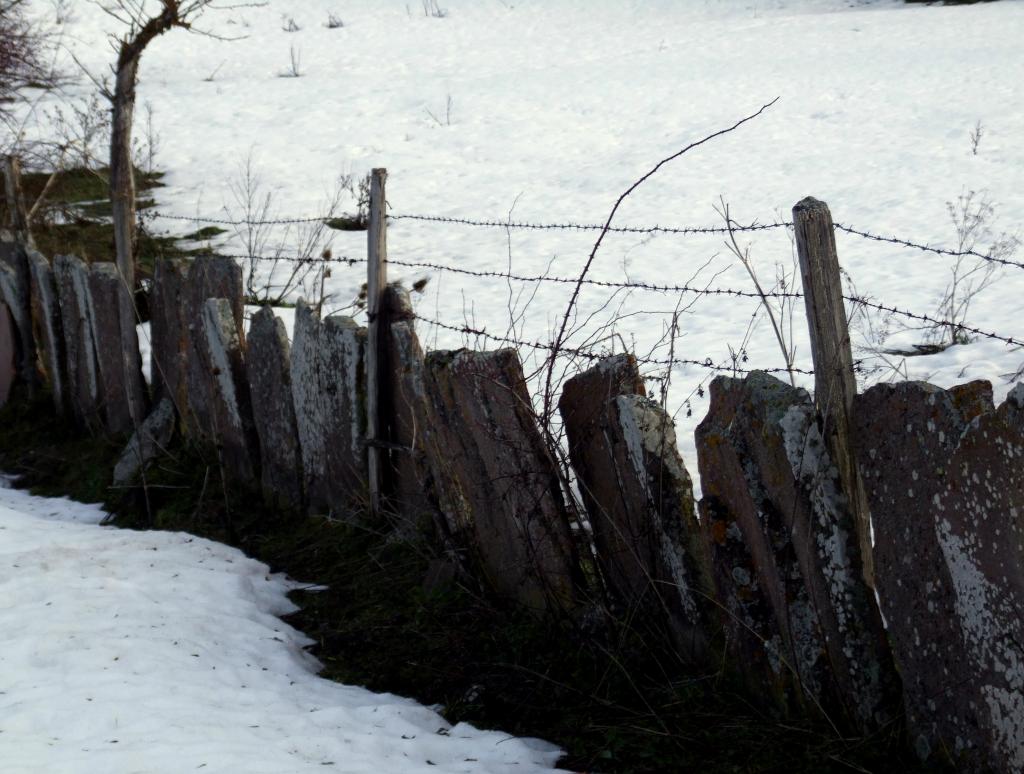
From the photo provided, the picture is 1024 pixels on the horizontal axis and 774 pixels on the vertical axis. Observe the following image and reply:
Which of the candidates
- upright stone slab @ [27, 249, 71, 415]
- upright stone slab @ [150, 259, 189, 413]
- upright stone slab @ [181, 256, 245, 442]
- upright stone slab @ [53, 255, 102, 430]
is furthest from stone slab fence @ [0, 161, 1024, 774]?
upright stone slab @ [27, 249, 71, 415]

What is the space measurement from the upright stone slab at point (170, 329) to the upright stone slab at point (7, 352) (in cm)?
191

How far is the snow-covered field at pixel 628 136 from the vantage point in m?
7.82

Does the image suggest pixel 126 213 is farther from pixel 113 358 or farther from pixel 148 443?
pixel 148 443

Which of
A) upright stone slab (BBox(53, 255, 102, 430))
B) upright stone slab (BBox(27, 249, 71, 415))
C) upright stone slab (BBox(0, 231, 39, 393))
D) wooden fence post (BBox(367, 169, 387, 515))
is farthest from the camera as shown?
upright stone slab (BBox(0, 231, 39, 393))

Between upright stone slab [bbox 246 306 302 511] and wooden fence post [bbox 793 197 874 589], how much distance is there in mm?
2833

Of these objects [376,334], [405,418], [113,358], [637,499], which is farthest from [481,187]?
[637,499]

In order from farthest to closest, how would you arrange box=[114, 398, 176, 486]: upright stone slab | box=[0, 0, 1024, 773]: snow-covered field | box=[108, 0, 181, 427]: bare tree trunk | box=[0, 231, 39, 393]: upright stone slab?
box=[0, 231, 39, 393]: upright stone slab → box=[108, 0, 181, 427]: bare tree trunk → box=[114, 398, 176, 486]: upright stone slab → box=[0, 0, 1024, 773]: snow-covered field

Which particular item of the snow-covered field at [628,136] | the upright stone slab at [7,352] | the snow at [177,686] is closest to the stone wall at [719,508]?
the snow at [177,686]

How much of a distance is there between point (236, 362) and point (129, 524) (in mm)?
1041

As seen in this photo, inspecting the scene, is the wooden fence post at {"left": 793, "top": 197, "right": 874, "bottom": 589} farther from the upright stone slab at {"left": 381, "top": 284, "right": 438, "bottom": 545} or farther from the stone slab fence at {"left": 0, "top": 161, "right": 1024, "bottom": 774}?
the upright stone slab at {"left": 381, "top": 284, "right": 438, "bottom": 545}

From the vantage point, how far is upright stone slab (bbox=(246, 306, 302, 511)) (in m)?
5.07

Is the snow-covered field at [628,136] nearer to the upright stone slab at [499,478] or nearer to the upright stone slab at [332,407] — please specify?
the upright stone slab at [332,407]

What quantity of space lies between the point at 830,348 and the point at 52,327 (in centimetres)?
558

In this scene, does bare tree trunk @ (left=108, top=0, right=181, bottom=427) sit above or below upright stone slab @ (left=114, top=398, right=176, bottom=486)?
above
